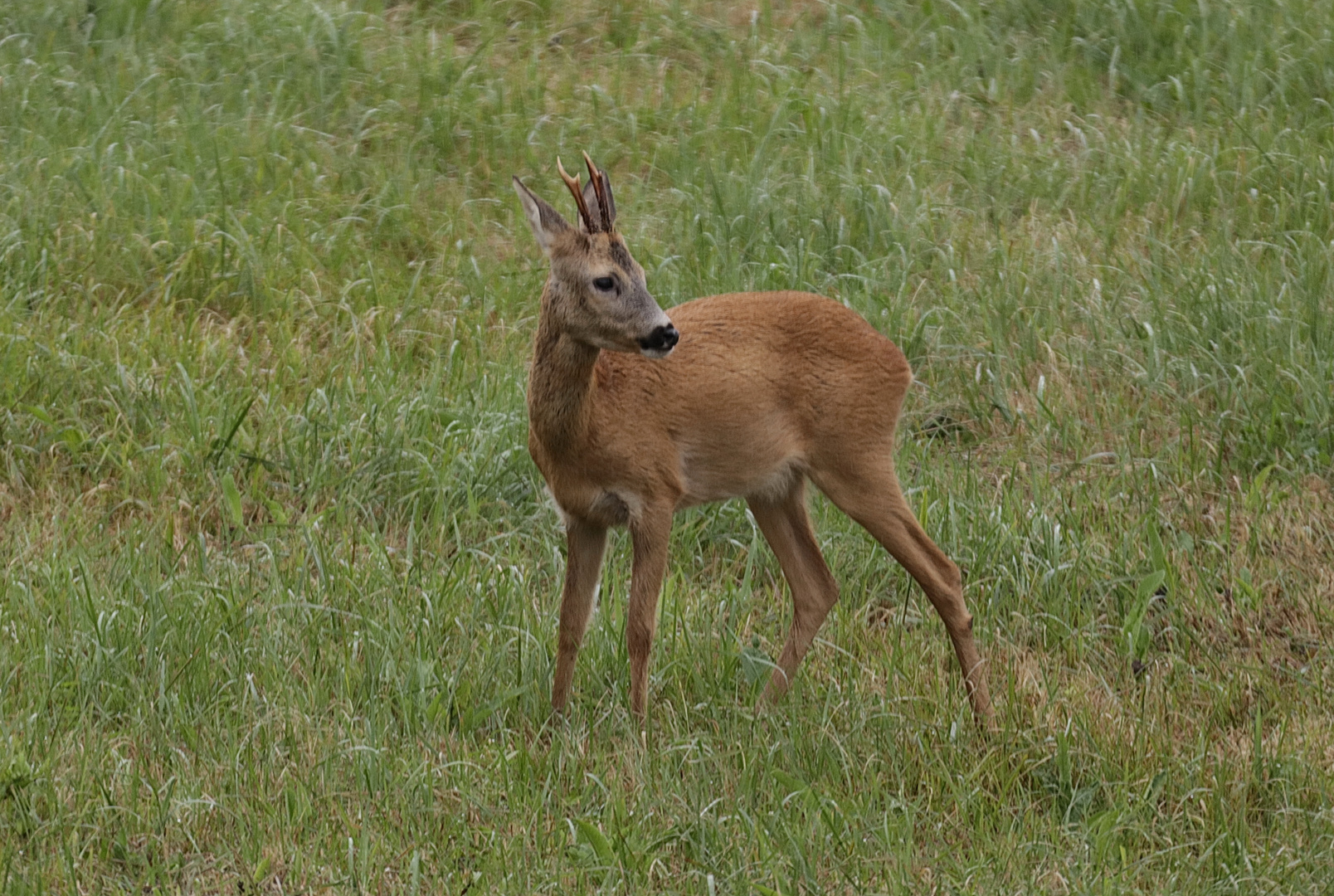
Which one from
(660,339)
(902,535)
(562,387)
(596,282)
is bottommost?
(902,535)

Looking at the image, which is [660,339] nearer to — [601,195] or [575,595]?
[601,195]

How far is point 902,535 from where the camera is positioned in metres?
5.16

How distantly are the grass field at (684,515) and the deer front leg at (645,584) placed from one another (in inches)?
7.4

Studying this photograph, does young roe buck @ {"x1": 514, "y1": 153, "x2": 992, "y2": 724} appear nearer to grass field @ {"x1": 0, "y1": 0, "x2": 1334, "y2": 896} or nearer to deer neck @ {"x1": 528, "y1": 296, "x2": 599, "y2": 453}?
deer neck @ {"x1": 528, "y1": 296, "x2": 599, "y2": 453}

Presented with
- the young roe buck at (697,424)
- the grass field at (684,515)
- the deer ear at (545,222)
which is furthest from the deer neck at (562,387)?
the grass field at (684,515)

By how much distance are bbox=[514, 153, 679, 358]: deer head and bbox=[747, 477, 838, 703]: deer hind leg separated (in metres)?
0.99

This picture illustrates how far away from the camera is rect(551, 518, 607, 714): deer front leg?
5.00m

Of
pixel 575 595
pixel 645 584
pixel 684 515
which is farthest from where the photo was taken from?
pixel 684 515

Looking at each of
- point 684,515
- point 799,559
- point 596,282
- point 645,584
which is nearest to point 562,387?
point 596,282

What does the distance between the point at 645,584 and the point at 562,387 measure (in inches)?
23.8

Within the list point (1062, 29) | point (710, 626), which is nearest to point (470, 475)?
point (710, 626)

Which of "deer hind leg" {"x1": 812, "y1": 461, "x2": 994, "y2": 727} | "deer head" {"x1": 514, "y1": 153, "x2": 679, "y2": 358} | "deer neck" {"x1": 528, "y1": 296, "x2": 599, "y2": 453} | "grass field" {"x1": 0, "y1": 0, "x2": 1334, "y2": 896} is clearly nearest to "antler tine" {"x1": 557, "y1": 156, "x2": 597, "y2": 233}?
"deer head" {"x1": 514, "y1": 153, "x2": 679, "y2": 358}

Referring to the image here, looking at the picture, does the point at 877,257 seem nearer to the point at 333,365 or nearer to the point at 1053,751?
the point at 333,365

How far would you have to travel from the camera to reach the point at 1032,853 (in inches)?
164
